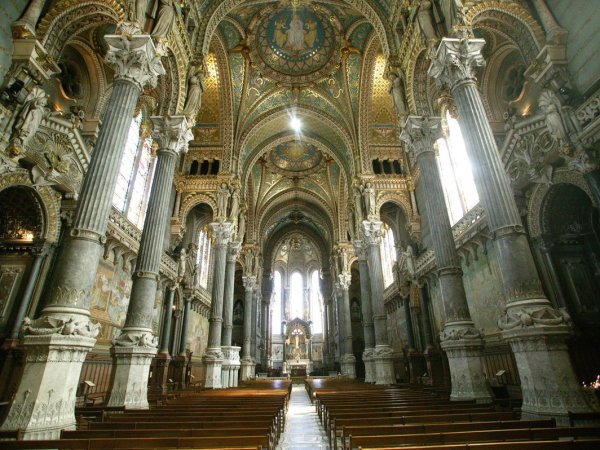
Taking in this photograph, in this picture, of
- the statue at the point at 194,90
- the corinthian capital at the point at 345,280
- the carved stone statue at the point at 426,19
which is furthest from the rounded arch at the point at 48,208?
the corinthian capital at the point at 345,280

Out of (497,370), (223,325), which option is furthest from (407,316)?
(223,325)

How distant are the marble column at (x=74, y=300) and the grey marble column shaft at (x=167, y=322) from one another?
9.73 meters

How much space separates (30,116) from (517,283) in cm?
1052

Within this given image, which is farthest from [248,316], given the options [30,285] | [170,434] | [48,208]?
[170,434]

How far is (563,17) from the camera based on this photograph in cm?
812

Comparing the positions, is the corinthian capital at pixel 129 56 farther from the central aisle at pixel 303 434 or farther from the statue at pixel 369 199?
the statue at pixel 369 199

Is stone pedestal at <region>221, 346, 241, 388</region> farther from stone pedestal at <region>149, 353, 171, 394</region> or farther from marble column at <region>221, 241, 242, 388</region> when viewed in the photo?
stone pedestal at <region>149, 353, 171, 394</region>

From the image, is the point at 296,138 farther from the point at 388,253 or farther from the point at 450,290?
the point at 450,290

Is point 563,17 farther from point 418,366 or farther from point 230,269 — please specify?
point 230,269

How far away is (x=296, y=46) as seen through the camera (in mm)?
17984

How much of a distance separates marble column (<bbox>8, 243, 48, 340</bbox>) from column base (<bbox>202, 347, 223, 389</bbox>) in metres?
7.21

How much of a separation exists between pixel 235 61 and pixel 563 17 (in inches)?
561

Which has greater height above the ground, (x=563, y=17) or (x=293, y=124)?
(x=293, y=124)

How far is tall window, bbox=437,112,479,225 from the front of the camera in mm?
12719
